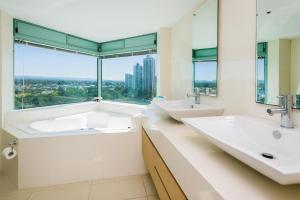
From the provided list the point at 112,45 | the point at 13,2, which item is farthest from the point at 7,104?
the point at 112,45

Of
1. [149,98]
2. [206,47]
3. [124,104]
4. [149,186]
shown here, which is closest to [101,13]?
[206,47]

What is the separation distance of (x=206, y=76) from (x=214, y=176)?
1.39m

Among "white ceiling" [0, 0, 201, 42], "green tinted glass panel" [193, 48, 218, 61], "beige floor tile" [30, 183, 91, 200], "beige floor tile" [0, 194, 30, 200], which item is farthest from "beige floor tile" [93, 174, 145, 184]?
"white ceiling" [0, 0, 201, 42]

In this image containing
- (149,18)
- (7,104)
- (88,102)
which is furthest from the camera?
(88,102)

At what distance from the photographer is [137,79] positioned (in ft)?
11.7

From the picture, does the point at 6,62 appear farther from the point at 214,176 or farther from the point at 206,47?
the point at 214,176

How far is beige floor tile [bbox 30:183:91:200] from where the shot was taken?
1.78 meters

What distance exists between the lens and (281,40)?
3.28ft

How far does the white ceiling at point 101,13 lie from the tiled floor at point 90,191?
7.33ft

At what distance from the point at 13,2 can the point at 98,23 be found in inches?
42.6

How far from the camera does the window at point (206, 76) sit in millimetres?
1666

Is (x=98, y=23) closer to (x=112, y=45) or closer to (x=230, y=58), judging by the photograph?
(x=112, y=45)

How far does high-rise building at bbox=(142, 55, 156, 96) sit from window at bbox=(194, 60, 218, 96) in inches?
50.6

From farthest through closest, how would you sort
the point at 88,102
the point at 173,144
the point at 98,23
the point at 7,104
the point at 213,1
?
1. the point at 88,102
2. the point at 98,23
3. the point at 7,104
4. the point at 213,1
5. the point at 173,144
